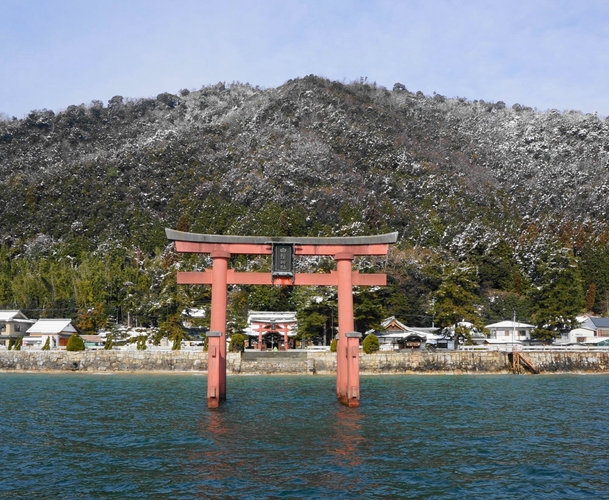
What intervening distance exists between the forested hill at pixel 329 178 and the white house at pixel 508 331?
705 cm

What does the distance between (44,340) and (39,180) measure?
2251 inches

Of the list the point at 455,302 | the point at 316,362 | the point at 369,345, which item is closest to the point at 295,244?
the point at 316,362

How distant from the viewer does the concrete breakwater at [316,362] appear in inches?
1580

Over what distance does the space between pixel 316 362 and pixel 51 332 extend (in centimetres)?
2492

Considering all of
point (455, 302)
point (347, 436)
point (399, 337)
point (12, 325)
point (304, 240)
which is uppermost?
point (455, 302)

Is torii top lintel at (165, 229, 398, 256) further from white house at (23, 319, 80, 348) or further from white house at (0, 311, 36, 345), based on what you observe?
white house at (0, 311, 36, 345)

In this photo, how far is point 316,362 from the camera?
4038 cm

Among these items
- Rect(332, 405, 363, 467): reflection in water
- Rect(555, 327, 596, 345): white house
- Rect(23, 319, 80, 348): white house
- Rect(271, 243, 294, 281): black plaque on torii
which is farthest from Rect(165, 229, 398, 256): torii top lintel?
Rect(555, 327, 596, 345): white house

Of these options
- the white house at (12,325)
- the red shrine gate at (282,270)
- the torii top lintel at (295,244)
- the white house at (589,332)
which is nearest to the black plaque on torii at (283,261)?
the red shrine gate at (282,270)

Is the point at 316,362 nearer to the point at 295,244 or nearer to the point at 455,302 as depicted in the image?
the point at 455,302

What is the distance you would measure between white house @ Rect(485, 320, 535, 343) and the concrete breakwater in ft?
54.2

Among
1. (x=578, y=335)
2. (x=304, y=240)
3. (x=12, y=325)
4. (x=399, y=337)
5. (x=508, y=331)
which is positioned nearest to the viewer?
(x=304, y=240)

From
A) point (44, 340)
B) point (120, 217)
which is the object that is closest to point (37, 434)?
point (44, 340)

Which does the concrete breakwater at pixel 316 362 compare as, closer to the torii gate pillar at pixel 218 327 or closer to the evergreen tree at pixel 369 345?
the evergreen tree at pixel 369 345
